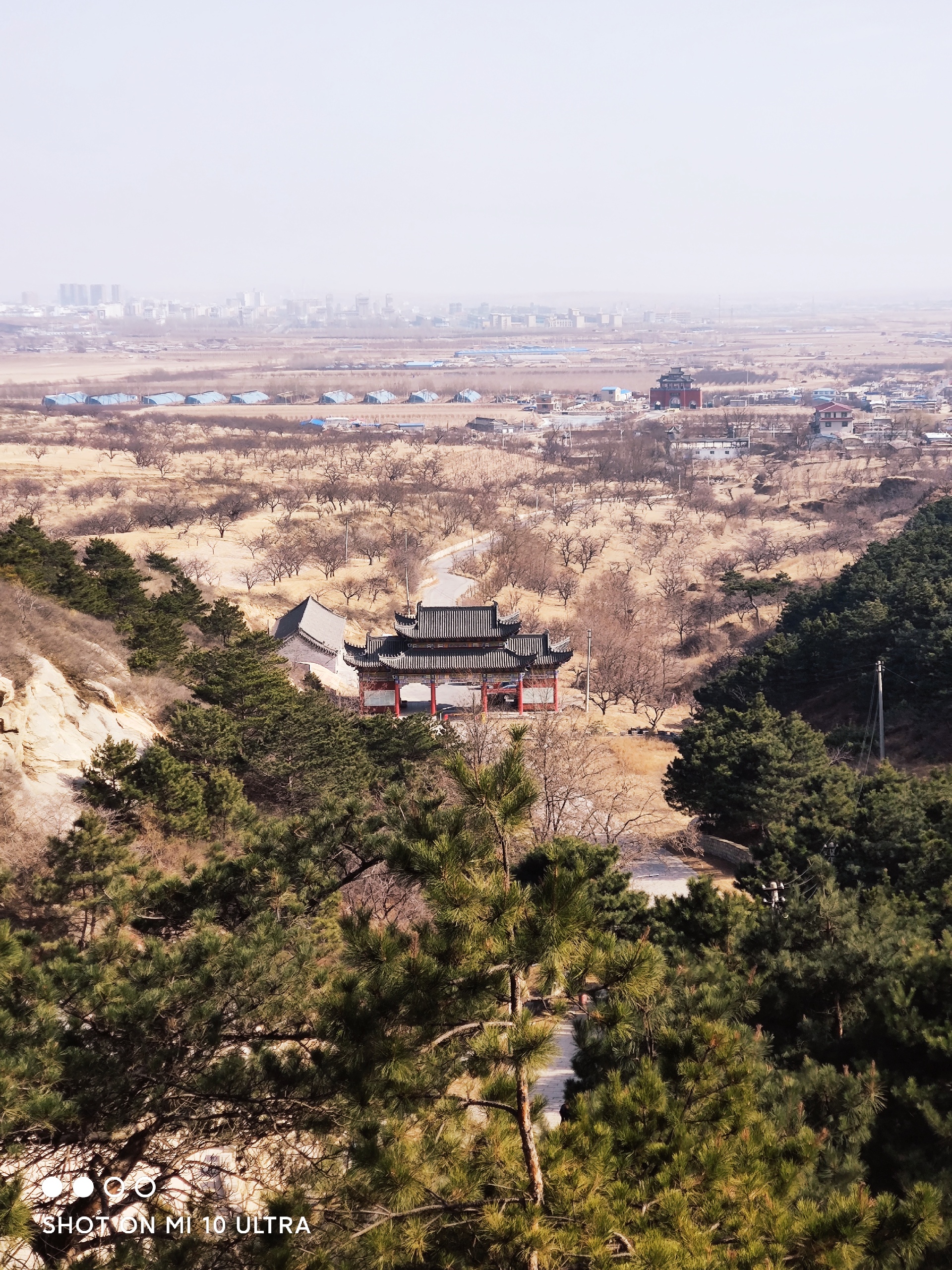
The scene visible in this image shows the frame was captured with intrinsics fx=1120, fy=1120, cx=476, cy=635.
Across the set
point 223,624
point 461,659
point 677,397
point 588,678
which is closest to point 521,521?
point 588,678

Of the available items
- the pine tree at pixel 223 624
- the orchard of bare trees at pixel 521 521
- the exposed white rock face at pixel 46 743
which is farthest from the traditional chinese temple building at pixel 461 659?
the exposed white rock face at pixel 46 743

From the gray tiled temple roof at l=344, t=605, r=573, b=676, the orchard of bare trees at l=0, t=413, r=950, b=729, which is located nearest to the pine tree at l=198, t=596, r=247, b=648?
the gray tiled temple roof at l=344, t=605, r=573, b=676

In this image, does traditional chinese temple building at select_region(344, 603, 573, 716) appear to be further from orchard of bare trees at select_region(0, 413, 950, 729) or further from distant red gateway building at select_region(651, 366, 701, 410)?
distant red gateway building at select_region(651, 366, 701, 410)

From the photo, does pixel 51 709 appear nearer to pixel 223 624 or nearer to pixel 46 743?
pixel 46 743

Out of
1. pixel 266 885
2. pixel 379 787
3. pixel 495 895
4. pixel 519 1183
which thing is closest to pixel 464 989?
pixel 495 895

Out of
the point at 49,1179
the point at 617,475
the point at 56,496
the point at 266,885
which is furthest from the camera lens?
the point at 617,475

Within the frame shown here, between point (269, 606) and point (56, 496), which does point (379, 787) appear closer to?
point (269, 606)
